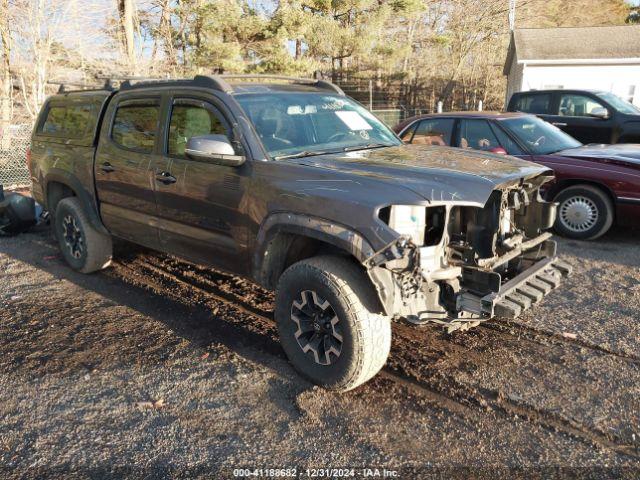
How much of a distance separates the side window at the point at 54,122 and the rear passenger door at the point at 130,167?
3.48 feet

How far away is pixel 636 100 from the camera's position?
2155 cm

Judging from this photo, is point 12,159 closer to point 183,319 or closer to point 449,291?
point 183,319

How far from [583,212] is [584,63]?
59.2 ft

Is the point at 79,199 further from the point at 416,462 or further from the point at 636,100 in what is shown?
the point at 636,100

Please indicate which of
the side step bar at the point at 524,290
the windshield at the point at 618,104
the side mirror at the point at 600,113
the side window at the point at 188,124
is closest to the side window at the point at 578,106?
the side mirror at the point at 600,113

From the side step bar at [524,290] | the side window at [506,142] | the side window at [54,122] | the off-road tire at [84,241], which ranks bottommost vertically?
the off-road tire at [84,241]

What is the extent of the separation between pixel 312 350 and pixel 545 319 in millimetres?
2184

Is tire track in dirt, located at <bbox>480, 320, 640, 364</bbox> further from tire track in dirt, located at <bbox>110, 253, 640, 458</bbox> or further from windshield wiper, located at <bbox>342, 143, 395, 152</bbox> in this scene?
windshield wiper, located at <bbox>342, 143, 395, 152</bbox>

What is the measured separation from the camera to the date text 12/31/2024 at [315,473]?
8.99 feet

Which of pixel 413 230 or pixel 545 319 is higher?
pixel 413 230

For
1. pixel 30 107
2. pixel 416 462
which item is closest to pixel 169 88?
pixel 416 462

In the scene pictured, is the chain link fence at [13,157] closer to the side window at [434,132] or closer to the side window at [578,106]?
the side window at [434,132]

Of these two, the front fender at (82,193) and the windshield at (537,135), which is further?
the windshield at (537,135)

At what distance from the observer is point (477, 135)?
7305 millimetres
